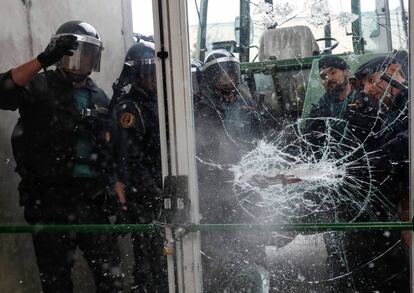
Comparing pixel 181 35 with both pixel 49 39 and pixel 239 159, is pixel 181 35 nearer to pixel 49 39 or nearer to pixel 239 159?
pixel 239 159

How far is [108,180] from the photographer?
7.11 ft

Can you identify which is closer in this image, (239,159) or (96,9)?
(239,159)

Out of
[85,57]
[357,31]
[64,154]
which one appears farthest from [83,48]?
[357,31]

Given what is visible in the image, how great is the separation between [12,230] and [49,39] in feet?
2.87

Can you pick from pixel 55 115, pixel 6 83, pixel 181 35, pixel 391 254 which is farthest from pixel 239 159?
pixel 6 83

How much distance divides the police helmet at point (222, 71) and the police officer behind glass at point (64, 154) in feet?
1.64

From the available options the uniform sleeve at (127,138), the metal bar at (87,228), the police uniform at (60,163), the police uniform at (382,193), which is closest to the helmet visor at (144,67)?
the uniform sleeve at (127,138)

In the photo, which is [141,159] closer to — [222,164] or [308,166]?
[222,164]

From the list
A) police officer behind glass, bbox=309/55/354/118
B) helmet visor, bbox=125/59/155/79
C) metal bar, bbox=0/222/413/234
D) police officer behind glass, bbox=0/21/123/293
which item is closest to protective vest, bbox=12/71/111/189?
police officer behind glass, bbox=0/21/123/293

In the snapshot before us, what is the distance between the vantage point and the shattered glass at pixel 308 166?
1882 mm

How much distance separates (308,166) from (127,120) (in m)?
0.80

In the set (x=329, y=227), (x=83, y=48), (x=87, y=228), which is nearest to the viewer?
(x=329, y=227)

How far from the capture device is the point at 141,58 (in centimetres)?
206

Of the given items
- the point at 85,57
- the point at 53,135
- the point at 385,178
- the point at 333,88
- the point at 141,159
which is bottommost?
the point at 385,178
